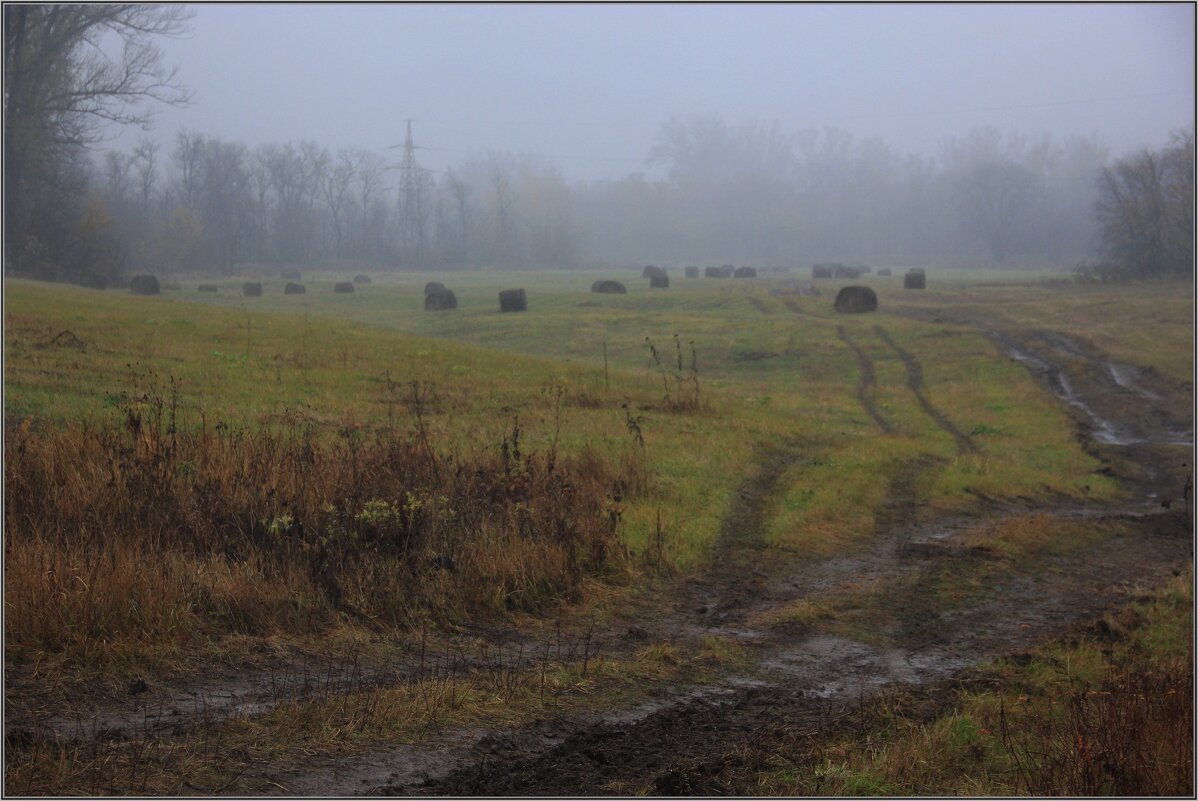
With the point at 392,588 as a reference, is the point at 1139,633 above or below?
below

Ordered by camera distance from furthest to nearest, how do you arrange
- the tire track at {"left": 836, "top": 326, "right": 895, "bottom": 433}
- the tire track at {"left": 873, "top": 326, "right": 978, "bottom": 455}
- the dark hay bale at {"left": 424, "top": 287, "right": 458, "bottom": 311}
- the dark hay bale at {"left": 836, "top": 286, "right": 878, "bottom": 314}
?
the dark hay bale at {"left": 424, "top": 287, "right": 458, "bottom": 311}, the dark hay bale at {"left": 836, "top": 286, "right": 878, "bottom": 314}, the tire track at {"left": 836, "top": 326, "right": 895, "bottom": 433}, the tire track at {"left": 873, "top": 326, "right": 978, "bottom": 455}

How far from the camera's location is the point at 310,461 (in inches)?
351

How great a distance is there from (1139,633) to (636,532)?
4386mm

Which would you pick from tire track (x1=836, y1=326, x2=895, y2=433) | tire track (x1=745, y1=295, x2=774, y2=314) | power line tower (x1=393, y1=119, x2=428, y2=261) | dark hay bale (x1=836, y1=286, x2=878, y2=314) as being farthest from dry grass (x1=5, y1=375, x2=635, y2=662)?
power line tower (x1=393, y1=119, x2=428, y2=261)

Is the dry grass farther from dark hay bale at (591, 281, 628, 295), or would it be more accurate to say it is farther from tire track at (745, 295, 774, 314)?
dark hay bale at (591, 281, 628, 295)

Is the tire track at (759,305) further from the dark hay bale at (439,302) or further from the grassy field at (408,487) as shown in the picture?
the grassy field at (408,487)

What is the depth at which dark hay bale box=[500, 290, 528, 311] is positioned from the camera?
40.2m

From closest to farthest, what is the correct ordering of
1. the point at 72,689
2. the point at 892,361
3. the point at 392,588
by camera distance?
the point at 72,689
the point at 392,588
the point at 892,361

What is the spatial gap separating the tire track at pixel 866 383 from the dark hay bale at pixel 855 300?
18.7 ft

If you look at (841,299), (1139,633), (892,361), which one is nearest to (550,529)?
(1139,633)

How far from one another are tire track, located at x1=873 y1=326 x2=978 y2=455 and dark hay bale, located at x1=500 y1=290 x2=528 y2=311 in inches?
554

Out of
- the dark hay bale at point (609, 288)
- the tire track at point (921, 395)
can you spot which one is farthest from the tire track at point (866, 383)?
the dark hay bale at point (609, 288)

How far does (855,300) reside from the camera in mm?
38781

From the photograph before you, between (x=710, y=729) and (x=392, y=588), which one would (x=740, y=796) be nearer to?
(x=710, y=729)
